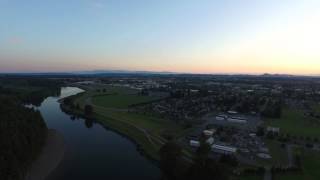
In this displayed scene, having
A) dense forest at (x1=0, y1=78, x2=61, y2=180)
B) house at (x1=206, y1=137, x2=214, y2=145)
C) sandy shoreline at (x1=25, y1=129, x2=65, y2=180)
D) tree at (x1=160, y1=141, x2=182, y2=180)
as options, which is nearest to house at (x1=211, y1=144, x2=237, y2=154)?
house at (x1=206, y1=137, x2=214, y2=145)

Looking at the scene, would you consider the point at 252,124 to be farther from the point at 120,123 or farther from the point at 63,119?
the point at 63,119

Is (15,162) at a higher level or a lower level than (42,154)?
higher

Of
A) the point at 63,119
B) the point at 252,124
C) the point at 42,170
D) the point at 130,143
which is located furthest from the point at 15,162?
the point at 252,124

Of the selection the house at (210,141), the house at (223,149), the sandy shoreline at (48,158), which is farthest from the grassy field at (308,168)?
the sandy shoreline at (48,158)

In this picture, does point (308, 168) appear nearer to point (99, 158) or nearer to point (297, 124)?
point (99, 158)

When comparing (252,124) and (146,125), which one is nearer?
(146,125)

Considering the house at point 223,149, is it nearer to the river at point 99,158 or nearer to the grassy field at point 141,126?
the grassy field at point 141,126
